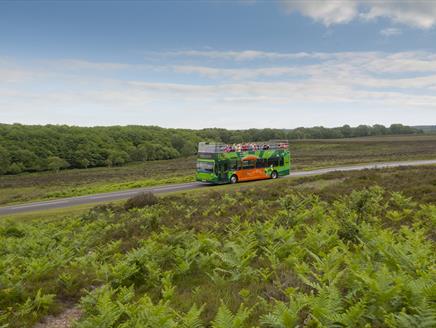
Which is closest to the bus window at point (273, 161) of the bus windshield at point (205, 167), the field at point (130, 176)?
the bus windshield at point (205, 167)

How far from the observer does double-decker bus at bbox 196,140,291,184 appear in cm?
3453

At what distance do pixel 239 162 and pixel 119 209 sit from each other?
52.2 feet

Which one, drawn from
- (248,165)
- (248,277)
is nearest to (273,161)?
(248,165)

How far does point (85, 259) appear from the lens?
9.79 meters

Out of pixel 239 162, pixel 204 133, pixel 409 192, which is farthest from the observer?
pixel 204 133

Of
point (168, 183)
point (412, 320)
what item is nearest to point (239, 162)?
point (168, 183)

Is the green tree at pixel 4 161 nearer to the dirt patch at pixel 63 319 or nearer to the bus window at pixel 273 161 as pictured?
the bus window at pixel 273 161

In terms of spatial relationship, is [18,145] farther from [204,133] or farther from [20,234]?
[20,234]

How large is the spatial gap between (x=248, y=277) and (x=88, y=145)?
383 feet

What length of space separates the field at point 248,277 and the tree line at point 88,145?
315 ft

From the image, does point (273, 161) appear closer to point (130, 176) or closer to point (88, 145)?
point (130, 176)

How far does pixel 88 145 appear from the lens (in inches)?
4515

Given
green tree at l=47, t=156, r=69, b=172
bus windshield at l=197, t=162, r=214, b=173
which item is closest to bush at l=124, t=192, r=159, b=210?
bus windshield at l=197, t=162, r=214, b=173

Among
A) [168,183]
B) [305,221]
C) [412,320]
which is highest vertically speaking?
[412,320]
